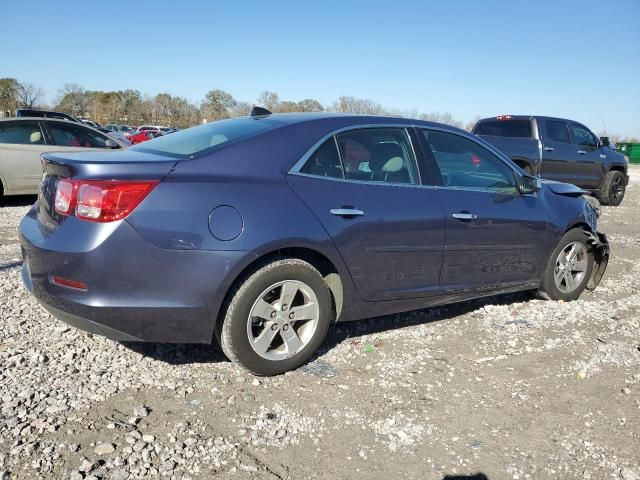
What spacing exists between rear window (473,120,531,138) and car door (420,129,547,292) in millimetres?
6910

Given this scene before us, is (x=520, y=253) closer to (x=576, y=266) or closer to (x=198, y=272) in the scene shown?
(x=576, y=266)

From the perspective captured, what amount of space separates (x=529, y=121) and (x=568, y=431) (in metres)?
9.04

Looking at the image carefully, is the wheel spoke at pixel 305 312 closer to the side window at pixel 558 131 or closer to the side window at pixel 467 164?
the side window at pixel 467 164

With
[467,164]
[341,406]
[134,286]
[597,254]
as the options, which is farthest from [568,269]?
[134,286]

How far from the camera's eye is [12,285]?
4.50 m

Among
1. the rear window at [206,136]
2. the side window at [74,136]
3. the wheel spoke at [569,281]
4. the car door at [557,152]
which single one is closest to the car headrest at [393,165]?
the rear window at [206,136]

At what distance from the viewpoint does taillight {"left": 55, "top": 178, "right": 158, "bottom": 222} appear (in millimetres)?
2625

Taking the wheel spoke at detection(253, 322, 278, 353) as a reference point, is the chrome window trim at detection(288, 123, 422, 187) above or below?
above

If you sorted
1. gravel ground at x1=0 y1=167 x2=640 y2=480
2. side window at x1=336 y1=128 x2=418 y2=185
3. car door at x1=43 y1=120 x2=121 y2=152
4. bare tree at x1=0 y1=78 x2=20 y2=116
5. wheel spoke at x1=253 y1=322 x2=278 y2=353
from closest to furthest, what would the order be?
gravel ground at x1=0 y1=167 x2=640 y2=480 < wheel spoke at x1=253 y1=322 x2=278 y2=353 < side window at x1=336 y1=128 x2=418 y2=185 < car door at x1=43 y1=120 x2=121 y2=152 < bare tree at x1=0 y1=78 x2=20 y2=116

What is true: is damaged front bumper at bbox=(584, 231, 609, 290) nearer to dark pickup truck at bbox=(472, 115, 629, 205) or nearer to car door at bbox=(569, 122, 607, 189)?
dark pickup truck at bbox=(472, 115, 629, 205)

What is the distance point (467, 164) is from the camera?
4055mm

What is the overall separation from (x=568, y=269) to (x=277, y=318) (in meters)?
3.06

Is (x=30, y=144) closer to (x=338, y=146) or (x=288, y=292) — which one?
(x=338, y=146)

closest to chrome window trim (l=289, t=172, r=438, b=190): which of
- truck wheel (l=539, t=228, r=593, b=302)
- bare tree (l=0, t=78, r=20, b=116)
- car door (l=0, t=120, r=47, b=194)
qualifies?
truck wheel (l=539, t=228, r=593, b=302)
